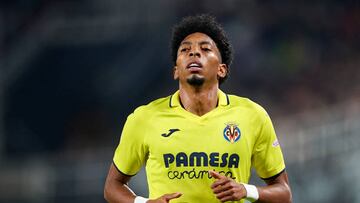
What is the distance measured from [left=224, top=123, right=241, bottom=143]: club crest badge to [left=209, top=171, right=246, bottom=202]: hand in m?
0.34

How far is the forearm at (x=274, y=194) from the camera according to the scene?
13.7ft

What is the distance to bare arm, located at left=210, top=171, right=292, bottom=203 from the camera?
150 inches

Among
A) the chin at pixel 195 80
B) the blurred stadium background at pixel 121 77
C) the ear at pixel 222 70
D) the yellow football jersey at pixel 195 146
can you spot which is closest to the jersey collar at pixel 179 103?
the yellow football jersey at pixel 195 146

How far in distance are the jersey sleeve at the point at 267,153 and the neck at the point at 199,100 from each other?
31 cm

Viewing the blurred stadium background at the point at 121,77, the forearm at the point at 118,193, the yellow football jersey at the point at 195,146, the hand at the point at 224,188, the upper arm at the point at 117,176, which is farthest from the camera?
the blurred stadium background at the point at 121,77

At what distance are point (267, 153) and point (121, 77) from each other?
5930mm

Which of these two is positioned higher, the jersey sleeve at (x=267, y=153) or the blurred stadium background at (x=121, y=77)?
the blurred stadium background at (x=121, y=77)

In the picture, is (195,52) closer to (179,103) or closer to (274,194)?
(179,103)

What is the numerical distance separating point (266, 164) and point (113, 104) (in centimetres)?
570

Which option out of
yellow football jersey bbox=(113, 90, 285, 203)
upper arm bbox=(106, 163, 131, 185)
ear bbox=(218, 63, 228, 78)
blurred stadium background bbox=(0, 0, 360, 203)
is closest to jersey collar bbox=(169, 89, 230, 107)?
yellow football jersey bbox=(113, 90, 285, 203)

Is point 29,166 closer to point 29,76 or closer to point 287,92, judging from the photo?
point 29,76

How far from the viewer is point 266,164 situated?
170 inches

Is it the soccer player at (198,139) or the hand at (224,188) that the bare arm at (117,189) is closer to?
the soccer player at (198,139)

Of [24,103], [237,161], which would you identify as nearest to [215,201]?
[237,161]
